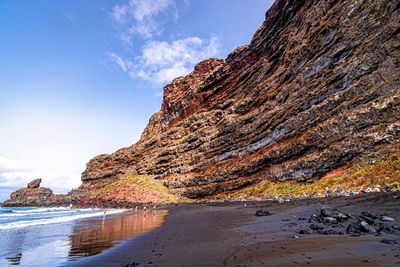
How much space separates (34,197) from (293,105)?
105705 mm

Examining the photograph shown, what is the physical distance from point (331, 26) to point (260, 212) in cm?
3703

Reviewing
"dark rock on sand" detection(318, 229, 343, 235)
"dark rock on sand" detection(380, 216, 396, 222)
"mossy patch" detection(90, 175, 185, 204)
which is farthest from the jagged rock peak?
"dark rock on sand" detection(380, 216, 396, 222)

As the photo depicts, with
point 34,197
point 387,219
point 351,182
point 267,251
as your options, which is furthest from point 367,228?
point 34,197

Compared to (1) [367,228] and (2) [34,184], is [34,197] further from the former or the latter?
(1) [367,228]

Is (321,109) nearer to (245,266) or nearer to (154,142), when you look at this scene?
(245,266)

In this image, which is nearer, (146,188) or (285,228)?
(285,228)

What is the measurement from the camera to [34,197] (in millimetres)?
104688

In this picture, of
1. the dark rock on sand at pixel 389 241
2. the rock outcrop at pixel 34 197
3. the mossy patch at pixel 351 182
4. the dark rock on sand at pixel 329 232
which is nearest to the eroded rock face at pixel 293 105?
the mossy patch at pixel 351 182

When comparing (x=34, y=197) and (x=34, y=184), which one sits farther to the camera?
(x=34, y=184)

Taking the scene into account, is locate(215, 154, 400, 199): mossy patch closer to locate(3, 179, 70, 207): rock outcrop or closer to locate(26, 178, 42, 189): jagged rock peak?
locate(3, 179, 70, 207): rock outcrop

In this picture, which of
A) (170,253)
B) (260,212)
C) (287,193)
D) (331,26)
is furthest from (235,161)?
(170,253)

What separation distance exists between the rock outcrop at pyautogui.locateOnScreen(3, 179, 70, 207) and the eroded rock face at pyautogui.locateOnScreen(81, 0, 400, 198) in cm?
3193

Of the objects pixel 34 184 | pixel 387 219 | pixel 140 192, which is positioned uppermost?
pixel 34 184

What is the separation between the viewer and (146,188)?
61.5 metres
